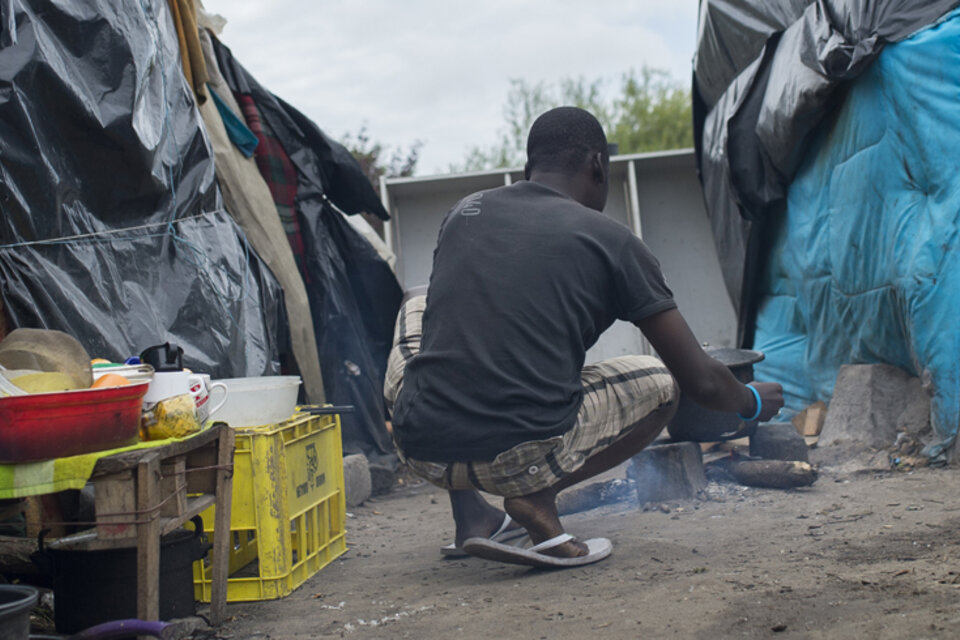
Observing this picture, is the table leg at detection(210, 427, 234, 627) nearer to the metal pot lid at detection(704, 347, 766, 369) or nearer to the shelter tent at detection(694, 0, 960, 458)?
the metal pot lid at detection(704, 347, 766, 369)

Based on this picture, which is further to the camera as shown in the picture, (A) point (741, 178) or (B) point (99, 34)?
(A) point (741, 178)

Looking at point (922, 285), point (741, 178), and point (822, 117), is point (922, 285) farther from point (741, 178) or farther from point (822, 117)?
point (741, 178)

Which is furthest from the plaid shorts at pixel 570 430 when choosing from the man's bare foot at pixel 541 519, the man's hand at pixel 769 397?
the man's hand at pixel 769 397

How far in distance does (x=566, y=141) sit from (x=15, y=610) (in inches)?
79.3

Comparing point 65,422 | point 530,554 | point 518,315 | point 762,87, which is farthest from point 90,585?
point 762,87

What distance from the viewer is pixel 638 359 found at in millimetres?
2953

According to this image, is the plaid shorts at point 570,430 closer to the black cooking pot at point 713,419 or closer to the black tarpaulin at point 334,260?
the black cooking pot at point 713,419

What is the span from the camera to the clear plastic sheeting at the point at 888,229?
359cm

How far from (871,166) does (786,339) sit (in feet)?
6.01

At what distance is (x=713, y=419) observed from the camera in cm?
349

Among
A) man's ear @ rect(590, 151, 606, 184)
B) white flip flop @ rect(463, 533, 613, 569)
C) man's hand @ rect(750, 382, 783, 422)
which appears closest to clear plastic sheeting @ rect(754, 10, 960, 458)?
man's hand @ rect(750, 382, 783, 422)

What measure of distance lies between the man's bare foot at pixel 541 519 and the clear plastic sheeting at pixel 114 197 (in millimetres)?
1532

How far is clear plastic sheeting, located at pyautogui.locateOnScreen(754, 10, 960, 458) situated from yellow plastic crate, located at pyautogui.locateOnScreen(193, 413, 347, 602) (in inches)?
107

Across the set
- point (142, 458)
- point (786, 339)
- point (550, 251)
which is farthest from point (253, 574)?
point (786, 339)
